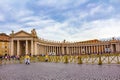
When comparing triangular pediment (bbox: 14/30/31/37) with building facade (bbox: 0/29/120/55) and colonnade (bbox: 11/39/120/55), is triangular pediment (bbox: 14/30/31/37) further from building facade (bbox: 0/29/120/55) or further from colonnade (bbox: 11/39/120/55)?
colonnade (bbox: 11/39/120/55)

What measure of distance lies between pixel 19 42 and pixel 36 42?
807cm

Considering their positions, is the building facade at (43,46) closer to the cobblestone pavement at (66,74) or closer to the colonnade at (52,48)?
the colonnade at (52,48)

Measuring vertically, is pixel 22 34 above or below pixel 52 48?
above

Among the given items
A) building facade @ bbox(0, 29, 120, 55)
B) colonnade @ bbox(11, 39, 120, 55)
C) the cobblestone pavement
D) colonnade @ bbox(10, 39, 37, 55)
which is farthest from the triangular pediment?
the cobblestone pavement

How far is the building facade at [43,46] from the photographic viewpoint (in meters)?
72.2

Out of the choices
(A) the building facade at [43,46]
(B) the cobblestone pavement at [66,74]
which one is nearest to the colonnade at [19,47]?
(A) the building facade at [43,46]

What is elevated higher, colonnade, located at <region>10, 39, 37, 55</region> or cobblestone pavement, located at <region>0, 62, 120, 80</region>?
colonnade, located at <region>10, 39, 37, 55</region>

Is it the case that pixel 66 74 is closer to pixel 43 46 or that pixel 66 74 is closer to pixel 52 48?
pixel 43 46

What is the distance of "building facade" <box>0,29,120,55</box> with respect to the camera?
72188 mm

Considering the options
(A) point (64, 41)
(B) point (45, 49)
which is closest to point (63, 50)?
(A) point (64, 41)

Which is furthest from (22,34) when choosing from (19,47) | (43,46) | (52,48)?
(52,48)

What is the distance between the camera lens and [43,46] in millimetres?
85875

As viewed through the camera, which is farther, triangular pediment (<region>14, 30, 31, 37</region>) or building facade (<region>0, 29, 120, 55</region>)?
building facade (<region>0, 29, 120, 55</region>)

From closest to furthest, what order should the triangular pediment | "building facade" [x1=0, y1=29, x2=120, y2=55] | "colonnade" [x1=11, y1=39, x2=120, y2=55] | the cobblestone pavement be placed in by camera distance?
the cobblestone pavement → the triangular pediment → "building facade" [x1=0, y1=29, x2=120, y2=55] → "colonnade" [x1=11, y1=39, x2=120, y2=55]
